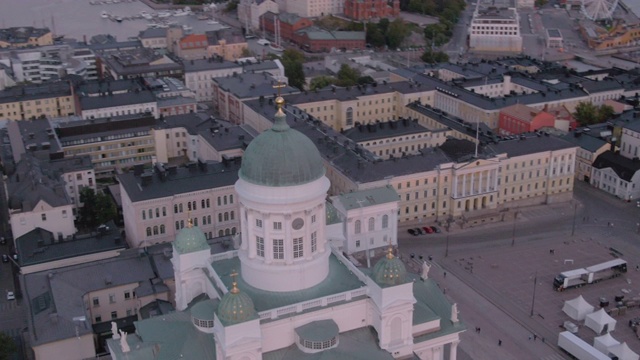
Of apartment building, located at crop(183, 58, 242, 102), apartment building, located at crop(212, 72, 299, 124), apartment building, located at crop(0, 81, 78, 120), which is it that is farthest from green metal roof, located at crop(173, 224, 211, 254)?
apartment building, located at crop(183, 58, 242, 102)

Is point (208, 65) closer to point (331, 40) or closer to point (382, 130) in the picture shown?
point (382, 130)

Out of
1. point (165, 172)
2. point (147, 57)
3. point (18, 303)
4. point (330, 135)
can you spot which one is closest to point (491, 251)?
point (330, 135)

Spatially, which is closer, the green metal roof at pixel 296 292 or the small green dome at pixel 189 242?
the green metal roof at pixel 296 292

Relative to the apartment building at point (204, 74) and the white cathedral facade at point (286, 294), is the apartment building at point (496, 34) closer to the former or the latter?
the apartment building at point (204, 74)

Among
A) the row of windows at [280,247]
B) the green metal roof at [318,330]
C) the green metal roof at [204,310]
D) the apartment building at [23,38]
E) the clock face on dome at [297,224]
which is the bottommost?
the apartment building at [23,38]

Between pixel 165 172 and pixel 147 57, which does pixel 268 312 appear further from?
pixel 147 57

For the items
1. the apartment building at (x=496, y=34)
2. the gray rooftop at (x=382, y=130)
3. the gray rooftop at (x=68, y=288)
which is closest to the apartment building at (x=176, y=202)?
the gray rooftop at (x=68, y=288)
